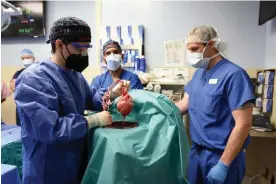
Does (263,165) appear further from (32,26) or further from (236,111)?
(32,26)

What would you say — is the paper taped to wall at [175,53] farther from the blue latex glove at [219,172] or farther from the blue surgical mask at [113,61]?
the blue latex glove at [219,172]

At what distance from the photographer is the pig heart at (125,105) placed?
1021 millimetres

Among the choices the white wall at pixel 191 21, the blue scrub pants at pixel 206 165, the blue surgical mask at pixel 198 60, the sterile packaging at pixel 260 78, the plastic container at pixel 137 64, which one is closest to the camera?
the blue scrub pants at pixel 206 165

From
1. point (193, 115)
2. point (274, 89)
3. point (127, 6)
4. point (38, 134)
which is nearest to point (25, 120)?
point (38, 134)

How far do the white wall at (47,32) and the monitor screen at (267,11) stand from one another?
74.6 inches

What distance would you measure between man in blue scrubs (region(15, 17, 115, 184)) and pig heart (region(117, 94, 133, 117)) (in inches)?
2.9

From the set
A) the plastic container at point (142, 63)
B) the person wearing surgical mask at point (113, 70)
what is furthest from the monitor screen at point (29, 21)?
the person wearing surgical mask at point (113, 70)

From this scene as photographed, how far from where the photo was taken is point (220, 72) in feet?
4.43

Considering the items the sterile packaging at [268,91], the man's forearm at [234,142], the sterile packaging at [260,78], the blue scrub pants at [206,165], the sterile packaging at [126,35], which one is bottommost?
the blue scrub pants at [206,165]

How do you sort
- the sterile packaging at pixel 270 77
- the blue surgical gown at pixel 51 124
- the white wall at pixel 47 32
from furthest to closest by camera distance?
the white wall at pixel 47 32
the sterile packaging at pixel 270 77
the blue surgical gown at pixel 51 124

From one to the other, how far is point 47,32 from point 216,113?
2623 mm

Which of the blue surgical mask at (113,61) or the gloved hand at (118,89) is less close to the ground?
the blue surgical mask at (113,61)

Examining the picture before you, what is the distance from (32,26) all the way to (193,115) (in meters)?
2.61

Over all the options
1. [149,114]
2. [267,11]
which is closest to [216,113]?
[149,114]
